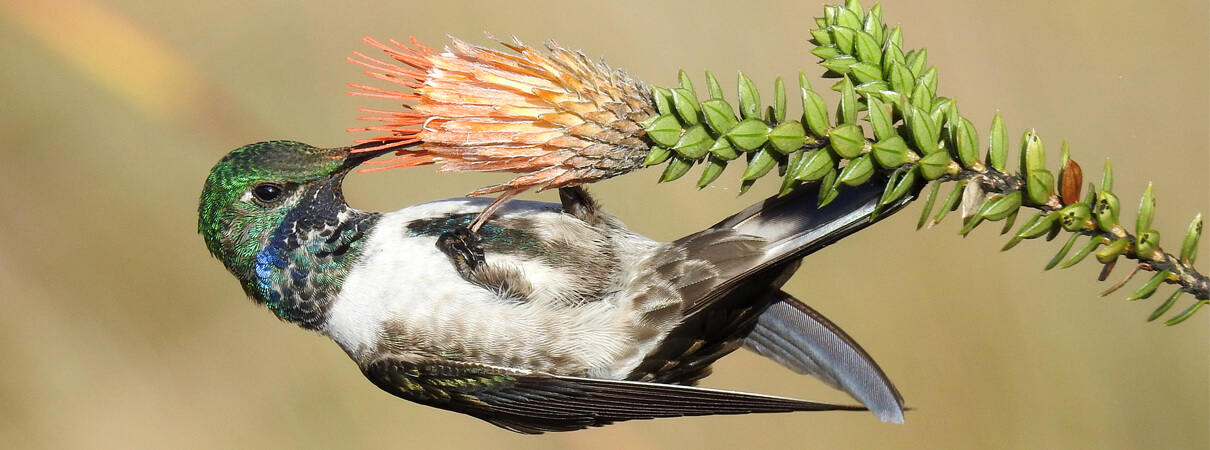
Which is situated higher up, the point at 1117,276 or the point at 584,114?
the point at 1117,276

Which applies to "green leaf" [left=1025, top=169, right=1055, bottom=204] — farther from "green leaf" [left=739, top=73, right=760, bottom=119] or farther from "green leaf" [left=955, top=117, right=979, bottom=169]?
"green leaf" [left=739, top=73, right=760, bottom=119]

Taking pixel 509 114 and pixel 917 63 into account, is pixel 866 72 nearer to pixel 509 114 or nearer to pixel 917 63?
pixel 917 63

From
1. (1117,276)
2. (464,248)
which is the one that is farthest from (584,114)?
(1117,276)

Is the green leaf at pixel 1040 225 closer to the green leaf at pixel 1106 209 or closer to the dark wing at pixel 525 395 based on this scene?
the green leaf at pixel 1106 209

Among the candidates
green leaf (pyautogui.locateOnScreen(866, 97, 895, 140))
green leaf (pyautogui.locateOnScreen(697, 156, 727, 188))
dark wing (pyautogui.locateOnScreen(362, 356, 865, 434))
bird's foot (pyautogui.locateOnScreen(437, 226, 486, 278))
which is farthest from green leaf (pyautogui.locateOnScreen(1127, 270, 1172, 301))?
bird's foot (pyautogui.locateOnScreen(437, 226, 486, 278))

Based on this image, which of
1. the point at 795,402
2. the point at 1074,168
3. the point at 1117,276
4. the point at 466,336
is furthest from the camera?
the point at 1117,276

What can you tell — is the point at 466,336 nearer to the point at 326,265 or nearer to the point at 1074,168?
the point at 326,265

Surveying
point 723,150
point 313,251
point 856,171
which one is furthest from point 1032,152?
point 313,251
